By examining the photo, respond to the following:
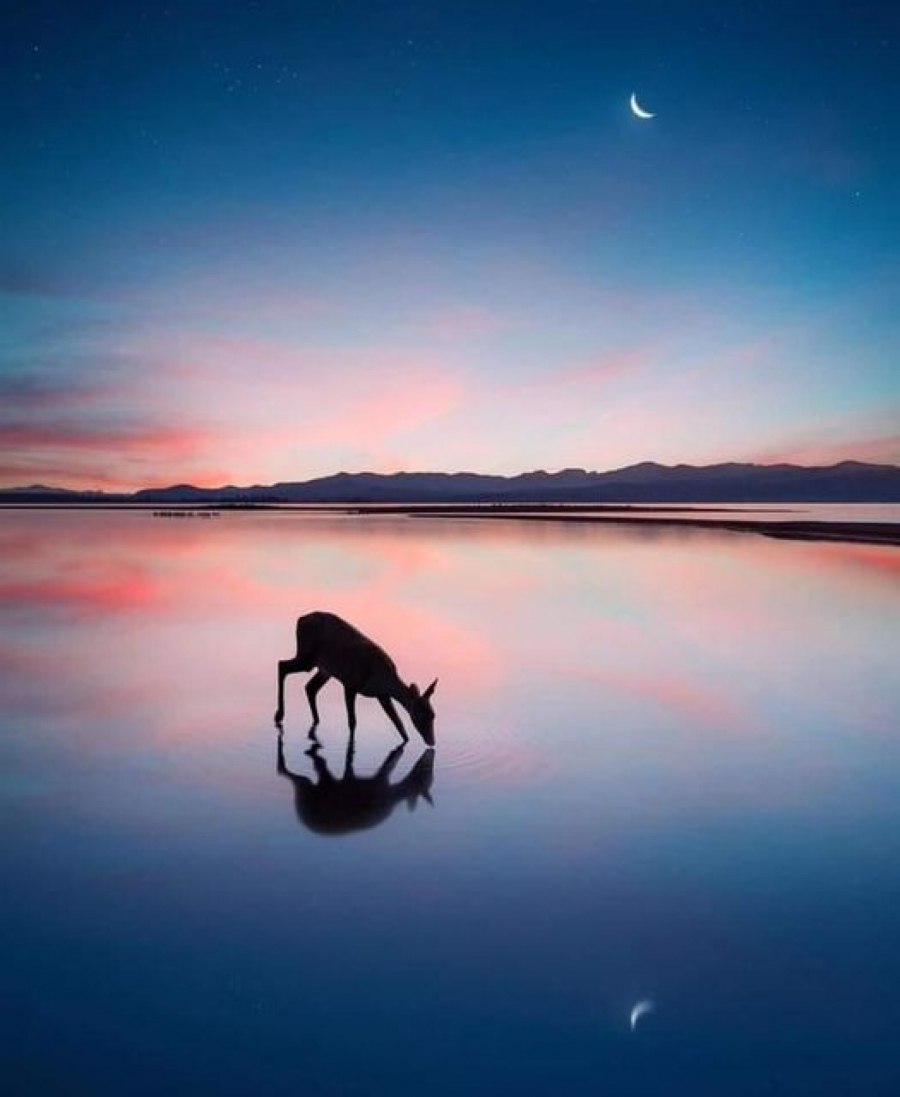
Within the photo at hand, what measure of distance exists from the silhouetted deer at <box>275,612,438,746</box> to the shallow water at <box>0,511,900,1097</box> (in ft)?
1.53

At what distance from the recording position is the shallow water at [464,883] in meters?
5.06

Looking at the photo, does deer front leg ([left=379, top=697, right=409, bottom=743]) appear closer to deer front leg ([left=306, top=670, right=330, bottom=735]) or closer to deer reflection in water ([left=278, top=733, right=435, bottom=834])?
deer reflection in water ([left=278, top=733, right=435, bottom=834])

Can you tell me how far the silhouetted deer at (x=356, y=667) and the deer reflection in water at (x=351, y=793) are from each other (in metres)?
0.52

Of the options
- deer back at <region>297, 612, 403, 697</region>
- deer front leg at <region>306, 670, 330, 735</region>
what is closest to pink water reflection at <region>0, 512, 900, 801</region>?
deer front leg at <region>306, 670, 330, 735</region>

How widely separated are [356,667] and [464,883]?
445 cm

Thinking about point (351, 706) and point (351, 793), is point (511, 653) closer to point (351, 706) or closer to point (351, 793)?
point (351, 706)

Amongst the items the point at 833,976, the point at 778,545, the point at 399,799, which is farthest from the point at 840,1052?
the point at 778,545

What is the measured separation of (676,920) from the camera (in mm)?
6562

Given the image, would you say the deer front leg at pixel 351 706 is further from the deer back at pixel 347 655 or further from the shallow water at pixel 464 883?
the shallow water at pixel 464 883

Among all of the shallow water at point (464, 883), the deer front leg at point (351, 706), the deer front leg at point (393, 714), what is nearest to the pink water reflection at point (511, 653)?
the shallow water at point (464, 883)

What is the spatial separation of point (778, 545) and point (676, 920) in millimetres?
53252

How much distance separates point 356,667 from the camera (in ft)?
36.9

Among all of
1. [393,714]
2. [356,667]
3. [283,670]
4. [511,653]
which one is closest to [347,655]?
[356,667]

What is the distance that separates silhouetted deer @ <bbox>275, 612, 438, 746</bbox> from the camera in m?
11.0
